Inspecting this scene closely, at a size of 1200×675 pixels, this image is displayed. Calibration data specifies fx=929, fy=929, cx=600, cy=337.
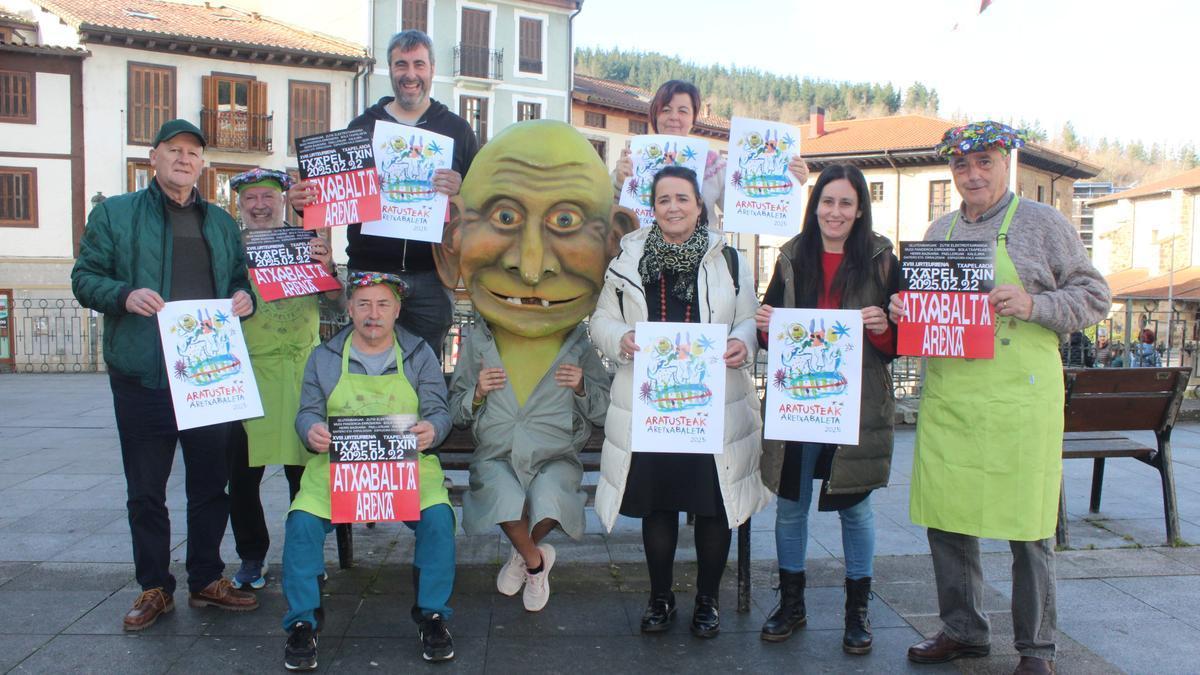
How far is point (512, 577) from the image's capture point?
→ 4383mm

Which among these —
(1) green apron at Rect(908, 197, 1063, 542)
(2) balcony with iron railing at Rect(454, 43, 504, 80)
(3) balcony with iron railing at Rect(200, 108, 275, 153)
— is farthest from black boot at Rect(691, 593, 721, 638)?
(2) balcony with iron railing at Rect(454, 43, 504, 80)

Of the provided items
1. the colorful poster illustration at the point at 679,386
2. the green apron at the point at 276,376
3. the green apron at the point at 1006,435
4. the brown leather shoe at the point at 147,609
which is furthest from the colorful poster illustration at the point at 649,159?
the brown leather shoe at the point at 147,609

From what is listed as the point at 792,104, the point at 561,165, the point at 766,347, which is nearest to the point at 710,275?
the point at 766,347

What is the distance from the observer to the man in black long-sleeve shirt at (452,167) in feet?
14.9

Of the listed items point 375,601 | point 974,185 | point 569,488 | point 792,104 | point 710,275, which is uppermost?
point 792,104

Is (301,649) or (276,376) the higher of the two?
(276,376)

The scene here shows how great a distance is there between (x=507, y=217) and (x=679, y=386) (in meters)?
1.19

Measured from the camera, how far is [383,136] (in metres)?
4.27

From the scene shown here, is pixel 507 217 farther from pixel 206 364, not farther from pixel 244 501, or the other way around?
pixel 244 501

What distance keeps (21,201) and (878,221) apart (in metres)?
29.8

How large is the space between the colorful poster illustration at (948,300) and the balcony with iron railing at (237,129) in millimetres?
25512

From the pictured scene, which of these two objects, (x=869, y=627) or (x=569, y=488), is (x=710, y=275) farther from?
(x=869, y=627)

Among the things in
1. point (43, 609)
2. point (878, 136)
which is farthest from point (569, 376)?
point (878, 136)

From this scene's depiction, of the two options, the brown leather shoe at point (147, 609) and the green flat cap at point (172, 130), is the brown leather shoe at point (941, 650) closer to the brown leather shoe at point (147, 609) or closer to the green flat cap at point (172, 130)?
the brown leather shoe at point (147, 609)
